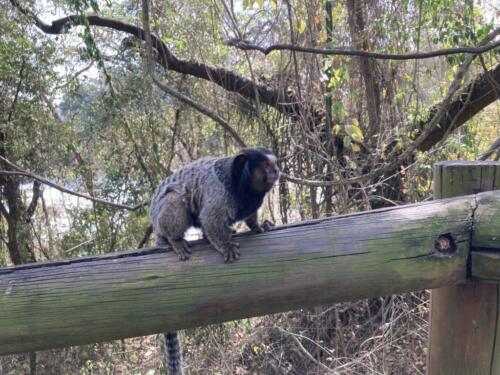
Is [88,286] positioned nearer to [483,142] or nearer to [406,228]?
[406,228]

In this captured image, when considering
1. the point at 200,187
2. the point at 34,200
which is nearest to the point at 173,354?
the point at 200,187

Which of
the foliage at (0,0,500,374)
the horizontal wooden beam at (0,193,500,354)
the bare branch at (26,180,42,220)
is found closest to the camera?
the horizontal wooden beam at (0,193,500,354)

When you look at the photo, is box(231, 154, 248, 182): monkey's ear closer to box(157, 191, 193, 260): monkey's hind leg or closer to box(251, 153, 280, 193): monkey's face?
box(251, 153, 280, 193): monkey's face

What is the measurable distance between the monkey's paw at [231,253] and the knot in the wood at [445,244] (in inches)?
26.1

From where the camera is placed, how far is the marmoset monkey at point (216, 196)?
2.58m

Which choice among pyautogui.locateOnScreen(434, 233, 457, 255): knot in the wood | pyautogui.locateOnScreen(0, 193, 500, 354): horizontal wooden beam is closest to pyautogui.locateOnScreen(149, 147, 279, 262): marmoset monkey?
pyautogui.locateOnScreen(0, 193, 500, 354): horizontal wooden beam

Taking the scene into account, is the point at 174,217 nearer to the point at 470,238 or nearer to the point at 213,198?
the point at 213,198

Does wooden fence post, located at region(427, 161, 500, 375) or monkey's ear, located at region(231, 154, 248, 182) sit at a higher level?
monkey's ear, located at region(231, 154, 248, 182)

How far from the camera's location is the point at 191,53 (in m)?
5.94

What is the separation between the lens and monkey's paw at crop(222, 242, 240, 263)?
1.77 metres

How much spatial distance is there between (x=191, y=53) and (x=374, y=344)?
11.8 feet

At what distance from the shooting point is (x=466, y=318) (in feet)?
5.97

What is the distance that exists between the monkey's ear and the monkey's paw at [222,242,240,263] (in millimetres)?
734

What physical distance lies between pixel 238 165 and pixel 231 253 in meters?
0.90
